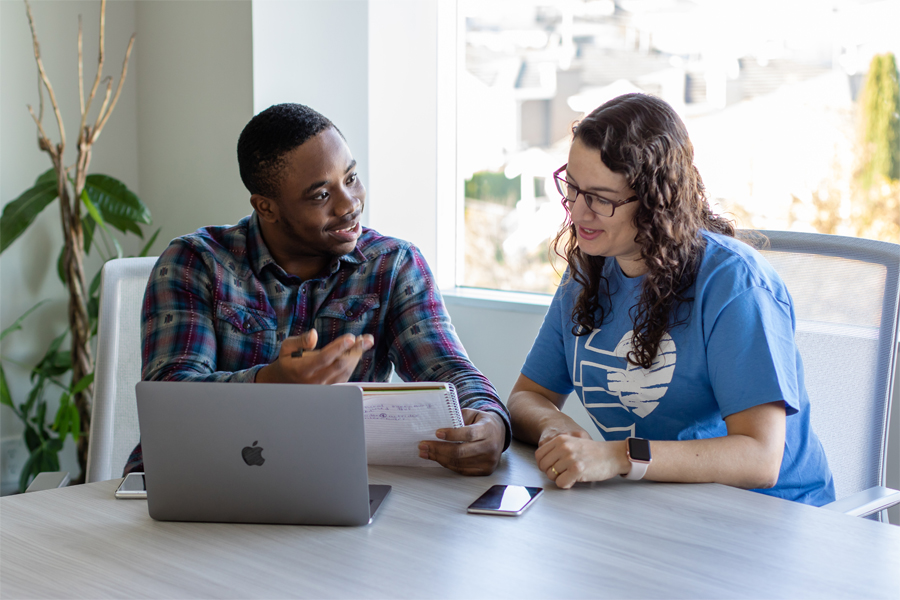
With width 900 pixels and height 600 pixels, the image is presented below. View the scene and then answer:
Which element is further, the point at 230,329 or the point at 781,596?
the point at 230,329

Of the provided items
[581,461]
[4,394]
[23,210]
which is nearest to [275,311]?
[581,461]

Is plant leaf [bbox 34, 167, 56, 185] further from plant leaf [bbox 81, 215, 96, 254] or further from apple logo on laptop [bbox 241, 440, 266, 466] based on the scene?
apple logo on laptop [bbox 241, 440, 266, 466]

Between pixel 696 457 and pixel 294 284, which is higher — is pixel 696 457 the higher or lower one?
the lower one

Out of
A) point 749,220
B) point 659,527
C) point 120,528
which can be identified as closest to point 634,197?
point 659,527

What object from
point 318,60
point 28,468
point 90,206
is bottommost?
point 28,468

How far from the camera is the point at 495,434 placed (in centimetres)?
120

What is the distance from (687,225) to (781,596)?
27.4 inches

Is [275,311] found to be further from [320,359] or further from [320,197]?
[320,359]

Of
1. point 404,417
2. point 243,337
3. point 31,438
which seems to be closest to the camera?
point 404,417

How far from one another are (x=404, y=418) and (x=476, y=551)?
0.30 m

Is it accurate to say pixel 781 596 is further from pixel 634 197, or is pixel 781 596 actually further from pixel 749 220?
pixel 749 220

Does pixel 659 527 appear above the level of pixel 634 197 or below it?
below

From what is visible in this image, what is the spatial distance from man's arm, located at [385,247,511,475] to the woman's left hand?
14 centimetres

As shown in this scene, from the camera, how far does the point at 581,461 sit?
107 cm
